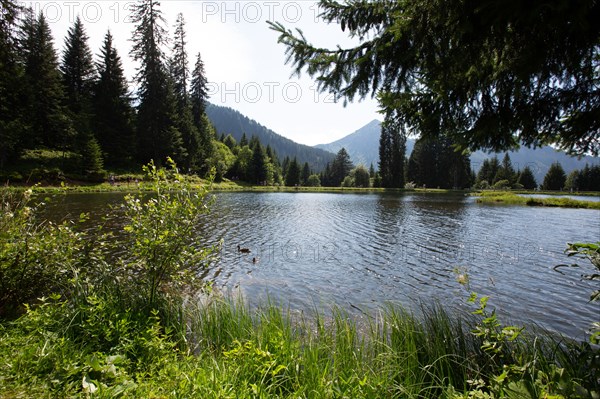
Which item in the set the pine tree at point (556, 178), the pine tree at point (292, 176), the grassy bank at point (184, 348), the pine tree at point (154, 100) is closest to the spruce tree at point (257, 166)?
the pine tree at point (292, 176)

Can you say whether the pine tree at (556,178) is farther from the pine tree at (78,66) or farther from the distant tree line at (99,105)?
the pine tree at (78,66)

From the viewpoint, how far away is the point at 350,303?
27.9 feet

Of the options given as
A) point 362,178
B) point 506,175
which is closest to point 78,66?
point 362,178

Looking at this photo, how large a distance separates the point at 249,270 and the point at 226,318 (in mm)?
5981

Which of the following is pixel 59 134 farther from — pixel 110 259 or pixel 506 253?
pixel 506 253

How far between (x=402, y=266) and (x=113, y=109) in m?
55.0

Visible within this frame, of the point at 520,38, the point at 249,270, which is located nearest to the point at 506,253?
the point at 249,270

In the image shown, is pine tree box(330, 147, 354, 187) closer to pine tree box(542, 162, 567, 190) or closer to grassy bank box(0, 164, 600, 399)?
pine tree box(542, 162, 567, 190)

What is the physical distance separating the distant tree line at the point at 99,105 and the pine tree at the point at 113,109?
135 mm

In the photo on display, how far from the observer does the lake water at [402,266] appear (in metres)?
8.59

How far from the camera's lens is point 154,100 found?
4738 centimetres

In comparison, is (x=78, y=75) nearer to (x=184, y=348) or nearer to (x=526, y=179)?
(x=184, y=348)

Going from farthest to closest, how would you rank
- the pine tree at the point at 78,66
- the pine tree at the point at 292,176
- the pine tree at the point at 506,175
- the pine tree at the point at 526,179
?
the pine tree at the point at 526,179, the pine tree at the point at 506,175, the pine tree at the point at 292,176, the pine tree at the point at 78,66

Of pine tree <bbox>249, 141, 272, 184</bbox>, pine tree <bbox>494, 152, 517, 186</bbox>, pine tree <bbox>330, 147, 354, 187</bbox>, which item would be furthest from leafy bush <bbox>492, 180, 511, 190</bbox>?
pine tree <bbox>249, 141, 272, 184</bbox>
